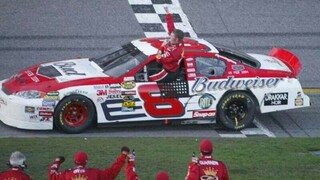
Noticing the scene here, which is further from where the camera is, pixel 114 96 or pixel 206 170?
pixel 114 96

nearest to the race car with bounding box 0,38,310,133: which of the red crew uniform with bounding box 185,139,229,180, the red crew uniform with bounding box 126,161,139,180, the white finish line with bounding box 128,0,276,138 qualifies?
the white finish line with bounding box 128,0,276,138

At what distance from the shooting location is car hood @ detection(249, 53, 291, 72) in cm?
1642

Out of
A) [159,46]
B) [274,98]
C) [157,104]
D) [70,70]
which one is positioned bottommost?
[157,104]

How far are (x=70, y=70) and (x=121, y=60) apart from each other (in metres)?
0.86

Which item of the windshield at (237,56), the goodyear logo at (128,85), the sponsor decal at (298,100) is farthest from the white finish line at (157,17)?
the goodyear logo at (128,85)

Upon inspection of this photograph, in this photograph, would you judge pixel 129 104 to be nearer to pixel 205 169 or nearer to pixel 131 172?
pixel 205 169

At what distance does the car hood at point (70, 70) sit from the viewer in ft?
51.5

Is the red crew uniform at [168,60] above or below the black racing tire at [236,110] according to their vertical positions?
above

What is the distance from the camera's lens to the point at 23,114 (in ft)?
50.2

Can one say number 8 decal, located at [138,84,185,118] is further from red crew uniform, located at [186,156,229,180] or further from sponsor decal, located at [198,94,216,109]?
red crew uniform, located at [186,156,229,180]

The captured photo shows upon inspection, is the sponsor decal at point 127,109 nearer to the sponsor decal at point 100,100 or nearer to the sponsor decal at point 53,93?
the sponsor decal at point 100,100

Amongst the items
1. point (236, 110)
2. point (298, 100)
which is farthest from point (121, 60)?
point (298, 100)

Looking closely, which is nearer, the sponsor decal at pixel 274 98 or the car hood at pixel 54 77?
the car hood at pixel 54 77

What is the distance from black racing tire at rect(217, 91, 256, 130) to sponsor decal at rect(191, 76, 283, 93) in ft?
0.44
